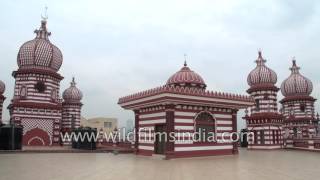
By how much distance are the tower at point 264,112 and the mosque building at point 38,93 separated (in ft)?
67.0

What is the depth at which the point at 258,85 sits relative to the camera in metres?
35.5

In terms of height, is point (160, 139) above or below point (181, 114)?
below

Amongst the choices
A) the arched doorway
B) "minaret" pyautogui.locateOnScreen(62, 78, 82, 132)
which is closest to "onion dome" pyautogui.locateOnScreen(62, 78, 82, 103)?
"minaret" pyautogui.locateOnScreen(62, 78, 82, 132)

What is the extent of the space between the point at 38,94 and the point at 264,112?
23560 millimetres

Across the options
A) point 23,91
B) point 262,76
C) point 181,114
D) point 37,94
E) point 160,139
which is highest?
point 262,76

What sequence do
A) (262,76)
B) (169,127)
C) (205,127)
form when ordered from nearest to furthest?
(169,127) < (205,127) < (262,76)

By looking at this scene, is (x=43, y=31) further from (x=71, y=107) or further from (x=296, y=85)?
(x=296, y=85)

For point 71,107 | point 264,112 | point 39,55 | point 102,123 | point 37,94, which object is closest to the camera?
point 37,94

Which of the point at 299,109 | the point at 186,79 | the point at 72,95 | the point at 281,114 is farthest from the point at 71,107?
the point at 299,109

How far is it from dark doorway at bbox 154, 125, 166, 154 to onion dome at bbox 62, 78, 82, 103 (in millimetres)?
25648

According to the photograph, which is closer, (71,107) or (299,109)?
(299,109)

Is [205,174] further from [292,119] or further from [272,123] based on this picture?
[292,119]

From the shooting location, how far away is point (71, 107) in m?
45.0

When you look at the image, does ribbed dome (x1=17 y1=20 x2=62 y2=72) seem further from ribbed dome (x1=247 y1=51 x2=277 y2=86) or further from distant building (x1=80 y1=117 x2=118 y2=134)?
distant building (x1=80 y1=117 x2=118 y2=134)
